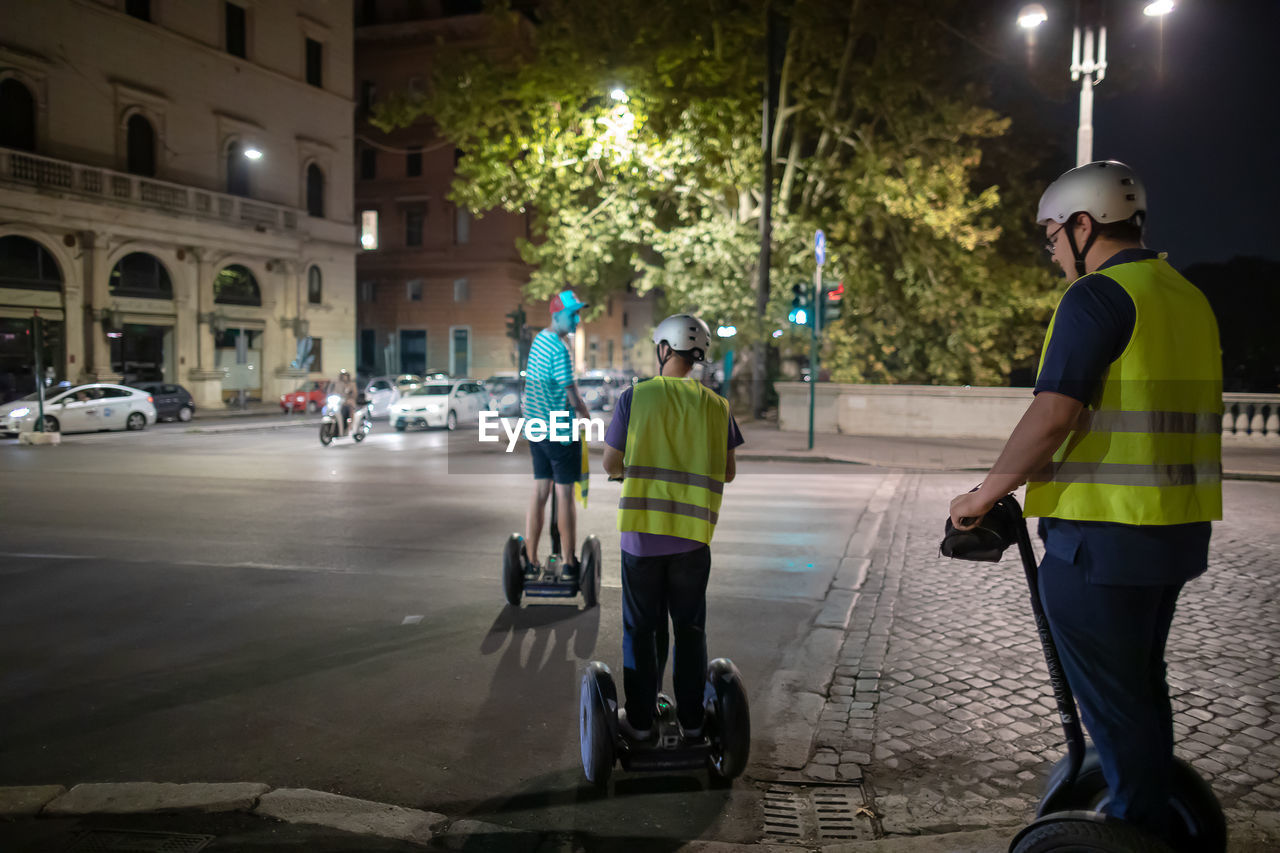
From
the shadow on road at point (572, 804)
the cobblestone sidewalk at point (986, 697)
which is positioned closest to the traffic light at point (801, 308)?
the cobblestone sidewalk at point (986, 697)

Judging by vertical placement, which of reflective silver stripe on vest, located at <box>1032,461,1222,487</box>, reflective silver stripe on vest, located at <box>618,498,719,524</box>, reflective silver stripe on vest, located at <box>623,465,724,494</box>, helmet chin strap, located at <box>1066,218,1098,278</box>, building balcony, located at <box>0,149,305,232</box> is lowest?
reflective silver stripe on vest, located at <box>618,498,719,524</box>

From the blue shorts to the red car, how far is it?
30423 millimetres

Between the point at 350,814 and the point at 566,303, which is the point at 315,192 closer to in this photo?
the point at 566,303

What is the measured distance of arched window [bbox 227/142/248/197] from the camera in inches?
1500

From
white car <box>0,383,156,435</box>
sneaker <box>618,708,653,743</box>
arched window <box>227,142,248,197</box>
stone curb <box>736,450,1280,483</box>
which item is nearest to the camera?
sneaker <box>618,708,653,743</box>

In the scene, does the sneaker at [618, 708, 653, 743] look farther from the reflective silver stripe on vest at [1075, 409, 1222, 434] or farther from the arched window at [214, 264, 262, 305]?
the arched window at [214, 264, 262, 305]

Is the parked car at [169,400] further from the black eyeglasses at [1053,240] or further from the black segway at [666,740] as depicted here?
the black eyeglasses at [1053,240]

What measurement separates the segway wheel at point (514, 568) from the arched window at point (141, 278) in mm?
32148

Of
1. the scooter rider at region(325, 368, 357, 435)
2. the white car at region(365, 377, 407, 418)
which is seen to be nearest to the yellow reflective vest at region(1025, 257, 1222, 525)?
the scooter rider at region(325, 368, 357, 435)

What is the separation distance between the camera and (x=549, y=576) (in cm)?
659

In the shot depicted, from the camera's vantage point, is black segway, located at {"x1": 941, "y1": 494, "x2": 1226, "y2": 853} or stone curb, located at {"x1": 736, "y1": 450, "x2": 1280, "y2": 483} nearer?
black segway, located at {"x1": 941, "y1": 494, "x2": 1226, "y2": 853}

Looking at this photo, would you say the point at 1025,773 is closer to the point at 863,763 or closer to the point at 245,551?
the point at 863,763

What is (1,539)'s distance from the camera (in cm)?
913

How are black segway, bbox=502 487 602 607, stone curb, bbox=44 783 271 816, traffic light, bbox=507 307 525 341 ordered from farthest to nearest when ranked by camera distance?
traffic light, bbox=507 307 525 341 → black segway, bbox=502 487 602 607 → stone curb, bbox=44 783 271 816
